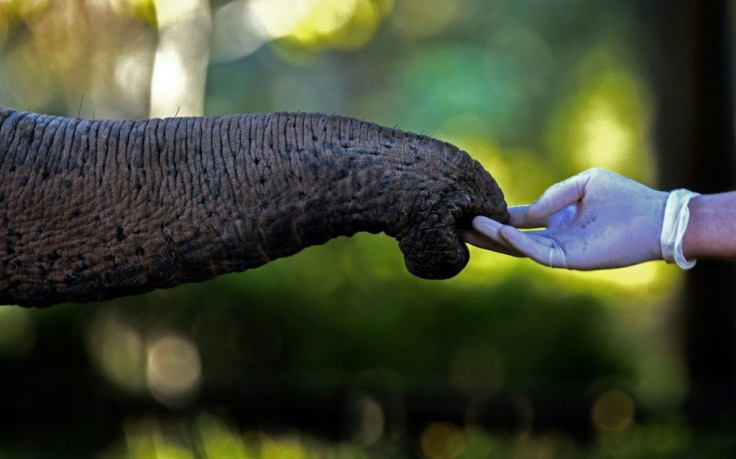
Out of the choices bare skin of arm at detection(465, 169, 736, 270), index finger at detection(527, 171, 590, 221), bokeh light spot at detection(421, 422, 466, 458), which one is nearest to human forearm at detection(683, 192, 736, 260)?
bare skin of arm at detection(465, 169, 736, 270)

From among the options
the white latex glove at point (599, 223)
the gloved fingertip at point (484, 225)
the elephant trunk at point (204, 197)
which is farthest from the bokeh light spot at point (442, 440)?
the elephant trunk at point (204, 197)

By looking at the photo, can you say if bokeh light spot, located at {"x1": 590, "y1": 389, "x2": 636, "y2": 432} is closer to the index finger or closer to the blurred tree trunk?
the blurred tree trunk

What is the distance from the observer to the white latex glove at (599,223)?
2.52m

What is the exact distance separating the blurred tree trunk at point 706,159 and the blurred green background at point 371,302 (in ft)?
0.73

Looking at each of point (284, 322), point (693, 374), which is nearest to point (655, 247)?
point (693, 374)

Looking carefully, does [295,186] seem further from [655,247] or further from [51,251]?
[655,247]

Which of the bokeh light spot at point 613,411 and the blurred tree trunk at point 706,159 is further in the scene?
the blurred tree trunk at point 706,159

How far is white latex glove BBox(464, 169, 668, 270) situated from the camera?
8.27 feet

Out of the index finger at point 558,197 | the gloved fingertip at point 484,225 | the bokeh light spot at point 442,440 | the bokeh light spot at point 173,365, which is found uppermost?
the bokeh light spot at point 173,365

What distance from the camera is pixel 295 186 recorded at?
221cm

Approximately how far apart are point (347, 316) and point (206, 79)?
2.56 metres

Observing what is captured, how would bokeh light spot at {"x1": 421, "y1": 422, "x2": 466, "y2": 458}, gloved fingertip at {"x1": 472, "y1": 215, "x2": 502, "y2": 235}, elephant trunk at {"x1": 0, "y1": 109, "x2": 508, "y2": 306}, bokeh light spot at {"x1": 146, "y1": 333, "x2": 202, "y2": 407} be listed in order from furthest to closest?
1. bokeh light spot at {"x1": 146, "y1": 333, "x2": 202, "y2": 407}
2. bokeh light spot at {"x1": 421, "y1": 422, "x2": 466, "y2": 458}
3. gloved fingertip at {"x1": 472, "y1": 215, "x2": 502, "y2": 235}
4. elephant trunk at {"x1": 0, "y1": 109, "x2": 508, "y2": 306}

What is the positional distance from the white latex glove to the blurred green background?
10.3ft

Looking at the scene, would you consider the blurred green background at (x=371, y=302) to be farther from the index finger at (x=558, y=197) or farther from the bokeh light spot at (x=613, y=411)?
the index finger at (x=558, y=197)
